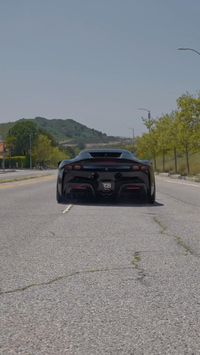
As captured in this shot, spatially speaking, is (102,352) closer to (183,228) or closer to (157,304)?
(157,304)

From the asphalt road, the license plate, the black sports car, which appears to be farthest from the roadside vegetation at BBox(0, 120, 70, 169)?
the asphalt road

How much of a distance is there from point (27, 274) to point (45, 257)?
93 centimetres

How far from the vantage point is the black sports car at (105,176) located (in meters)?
12.8

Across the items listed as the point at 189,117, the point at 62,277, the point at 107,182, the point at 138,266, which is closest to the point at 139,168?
the point at 107,182

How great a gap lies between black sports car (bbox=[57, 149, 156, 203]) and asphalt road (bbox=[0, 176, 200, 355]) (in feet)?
11.2

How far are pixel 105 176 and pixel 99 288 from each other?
26.5 ft

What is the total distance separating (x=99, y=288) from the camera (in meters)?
4.78

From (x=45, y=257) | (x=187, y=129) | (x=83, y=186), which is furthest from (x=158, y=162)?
(x=45, y=257)

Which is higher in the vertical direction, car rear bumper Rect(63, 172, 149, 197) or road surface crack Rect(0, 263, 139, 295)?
car rear bumper Rect(63, 172, 149, 197)

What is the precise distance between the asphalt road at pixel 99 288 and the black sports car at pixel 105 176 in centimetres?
342

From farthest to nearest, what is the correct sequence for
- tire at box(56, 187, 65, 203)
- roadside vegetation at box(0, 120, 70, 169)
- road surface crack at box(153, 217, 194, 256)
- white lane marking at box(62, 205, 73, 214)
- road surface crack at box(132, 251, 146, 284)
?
roadside vegetation at box(0, 120, 70, 169)
tire at box(56, 187, 65, 203)
white lane marking at box(62, 205, 73, 214)
road surface crack at box(153, 217, 194, 256)
road surface crack at box(132, 251, 146, 284)

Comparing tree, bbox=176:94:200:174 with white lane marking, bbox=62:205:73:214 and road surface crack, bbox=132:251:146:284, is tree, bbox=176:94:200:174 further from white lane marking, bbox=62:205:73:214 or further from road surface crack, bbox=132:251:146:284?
road surface crack, bbox=132:251:146:284

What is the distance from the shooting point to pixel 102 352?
3168 millimetres

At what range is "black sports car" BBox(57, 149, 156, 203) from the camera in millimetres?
12781
